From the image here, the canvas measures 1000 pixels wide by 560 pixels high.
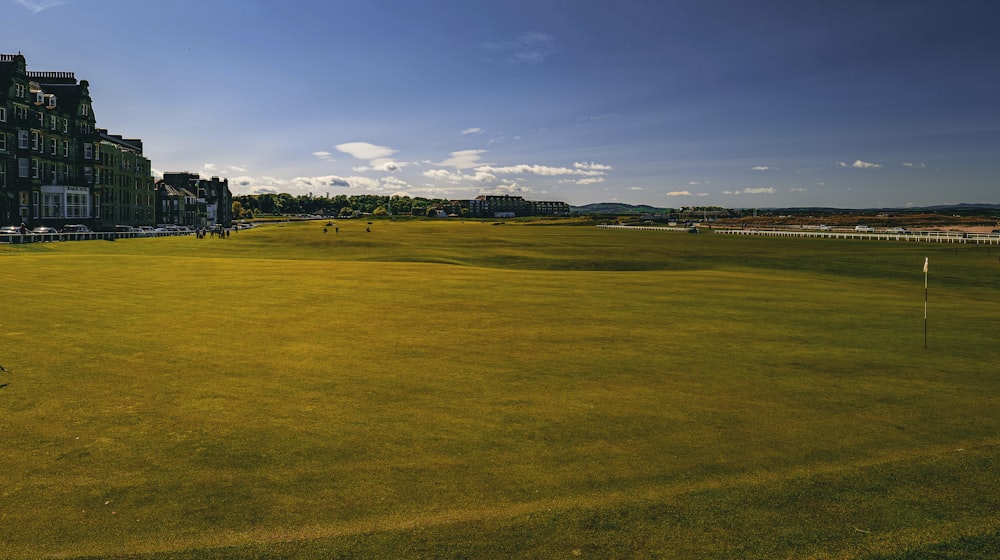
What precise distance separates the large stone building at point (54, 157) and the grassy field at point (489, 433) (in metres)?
76.2

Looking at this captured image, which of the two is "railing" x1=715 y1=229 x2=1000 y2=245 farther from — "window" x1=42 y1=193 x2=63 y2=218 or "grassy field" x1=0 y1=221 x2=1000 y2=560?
"window" x1=42 y1=193 x2=63 y2=218

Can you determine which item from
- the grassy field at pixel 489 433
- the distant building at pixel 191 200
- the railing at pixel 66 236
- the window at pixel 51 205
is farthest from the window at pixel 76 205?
the grassy field at pixel 489 433

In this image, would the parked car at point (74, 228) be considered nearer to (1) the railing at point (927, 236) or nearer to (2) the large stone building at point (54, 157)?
(2) the large stone building at point (54, 157)

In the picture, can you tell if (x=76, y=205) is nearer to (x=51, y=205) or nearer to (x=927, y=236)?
(x=51, y=205)

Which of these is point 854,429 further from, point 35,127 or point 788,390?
point 35,127

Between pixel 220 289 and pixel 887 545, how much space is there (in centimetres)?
2937

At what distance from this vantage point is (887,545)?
7.54 m

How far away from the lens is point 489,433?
11.1 metres

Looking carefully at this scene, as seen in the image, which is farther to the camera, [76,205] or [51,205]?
[76,205]

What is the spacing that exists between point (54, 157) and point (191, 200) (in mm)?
68979

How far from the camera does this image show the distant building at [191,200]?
147 meters

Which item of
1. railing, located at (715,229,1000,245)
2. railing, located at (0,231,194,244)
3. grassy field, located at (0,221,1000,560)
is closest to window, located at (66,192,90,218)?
railing, located at (0,231,194,244)

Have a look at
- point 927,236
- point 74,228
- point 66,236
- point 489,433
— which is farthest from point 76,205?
point 927,236

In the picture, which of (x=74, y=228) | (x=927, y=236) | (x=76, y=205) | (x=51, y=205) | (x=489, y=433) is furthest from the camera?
(x=927, y=236)
